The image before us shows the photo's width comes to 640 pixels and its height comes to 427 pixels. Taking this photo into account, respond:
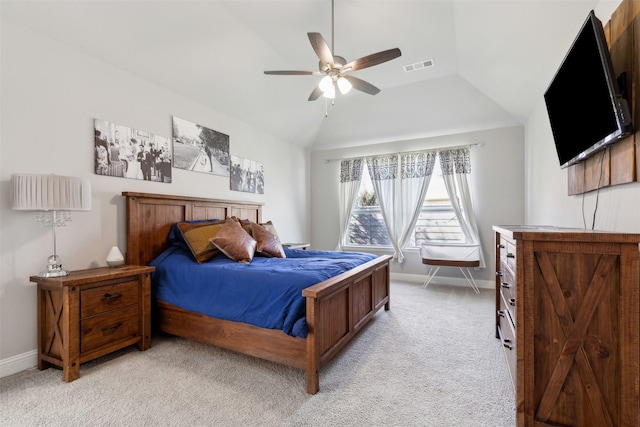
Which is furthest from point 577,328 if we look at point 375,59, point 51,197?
point 51,197

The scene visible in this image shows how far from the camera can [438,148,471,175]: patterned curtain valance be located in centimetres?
466

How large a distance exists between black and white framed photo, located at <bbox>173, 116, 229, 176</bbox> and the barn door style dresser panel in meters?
3.40

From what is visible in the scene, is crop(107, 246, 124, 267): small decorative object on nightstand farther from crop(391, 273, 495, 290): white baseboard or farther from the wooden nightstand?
crop(391, 273, 495, 290): white baseboard

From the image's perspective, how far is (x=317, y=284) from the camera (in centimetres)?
207

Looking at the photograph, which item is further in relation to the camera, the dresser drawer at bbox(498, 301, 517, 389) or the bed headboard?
the bed headboard

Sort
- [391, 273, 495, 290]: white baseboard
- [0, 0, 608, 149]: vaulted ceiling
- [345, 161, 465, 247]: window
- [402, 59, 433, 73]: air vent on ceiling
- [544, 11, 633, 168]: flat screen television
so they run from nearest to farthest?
[544, 11, 633, 168]: flat screen television → [0, 0, 608, 149]: vaulted ceiling → [402, 59, 433, 73]: air vent on ceiling → [391, 273, 495, 290]: white baseboard → [345, 161, 465, 247]: window

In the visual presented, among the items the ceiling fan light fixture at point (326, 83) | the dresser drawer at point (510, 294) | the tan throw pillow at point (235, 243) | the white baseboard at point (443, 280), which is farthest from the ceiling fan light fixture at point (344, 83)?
the white baseboard at point (443, 280)

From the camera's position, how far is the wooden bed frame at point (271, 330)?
1.97 metres

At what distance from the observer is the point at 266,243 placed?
334 cm

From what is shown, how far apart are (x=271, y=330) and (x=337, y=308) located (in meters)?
0.52

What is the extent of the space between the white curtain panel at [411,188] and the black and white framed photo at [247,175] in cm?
244

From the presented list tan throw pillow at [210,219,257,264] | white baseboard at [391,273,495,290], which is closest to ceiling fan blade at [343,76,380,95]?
tan throw pillow at [210,219,257,264]

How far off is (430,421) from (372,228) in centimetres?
404

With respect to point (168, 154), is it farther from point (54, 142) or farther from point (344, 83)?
point (344, 83)
